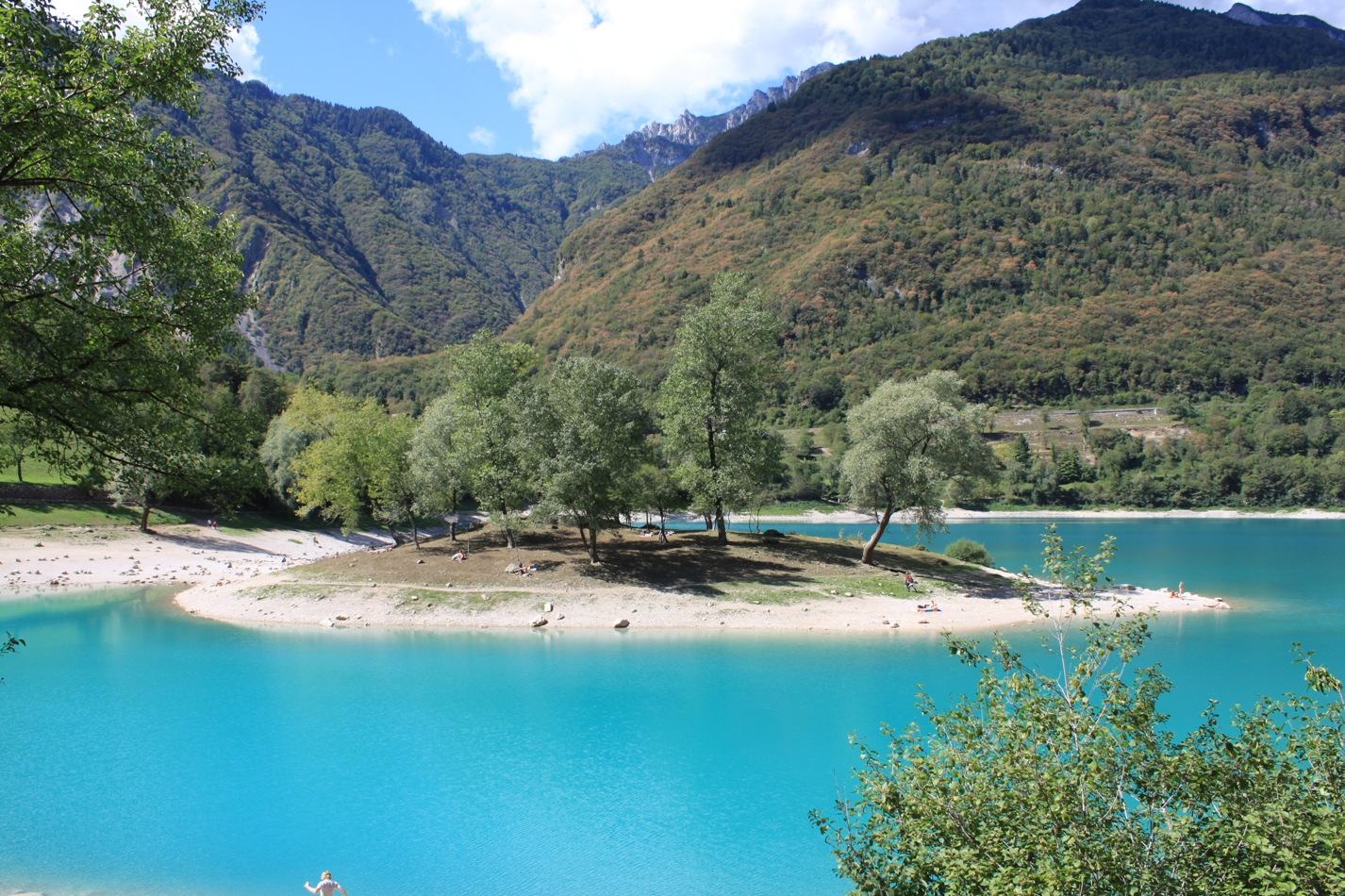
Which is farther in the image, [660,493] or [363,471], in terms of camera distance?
[363,471]

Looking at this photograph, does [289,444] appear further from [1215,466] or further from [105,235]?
[1215,466]

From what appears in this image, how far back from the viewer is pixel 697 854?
14109 mm

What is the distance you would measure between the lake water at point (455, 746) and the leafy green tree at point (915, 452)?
8411 millimetres

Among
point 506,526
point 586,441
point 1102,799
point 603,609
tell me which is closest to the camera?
point 1102,799

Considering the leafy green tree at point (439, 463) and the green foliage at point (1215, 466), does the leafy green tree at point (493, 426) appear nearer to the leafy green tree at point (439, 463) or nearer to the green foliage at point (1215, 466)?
the leafy green tree at point (439, 463)

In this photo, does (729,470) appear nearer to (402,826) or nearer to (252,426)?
(402,826)

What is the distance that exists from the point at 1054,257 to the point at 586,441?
15491 centimetres

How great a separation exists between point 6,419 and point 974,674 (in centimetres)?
2492

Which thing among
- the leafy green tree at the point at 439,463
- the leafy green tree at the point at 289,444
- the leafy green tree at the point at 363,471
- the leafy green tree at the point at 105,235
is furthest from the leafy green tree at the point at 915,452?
the leafy green tree at the point at 289,444

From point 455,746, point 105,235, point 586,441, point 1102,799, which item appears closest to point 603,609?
point 586,441

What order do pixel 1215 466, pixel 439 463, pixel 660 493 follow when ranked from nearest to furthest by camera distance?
pixel 439 463, pixel 660 493, pixel 1215 466

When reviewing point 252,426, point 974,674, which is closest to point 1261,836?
point 252,426

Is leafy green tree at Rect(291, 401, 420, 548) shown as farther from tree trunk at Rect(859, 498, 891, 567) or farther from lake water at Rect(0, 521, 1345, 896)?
tree trunk at Rect(859, 498, 891, 567)

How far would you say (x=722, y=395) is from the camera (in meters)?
38.6
